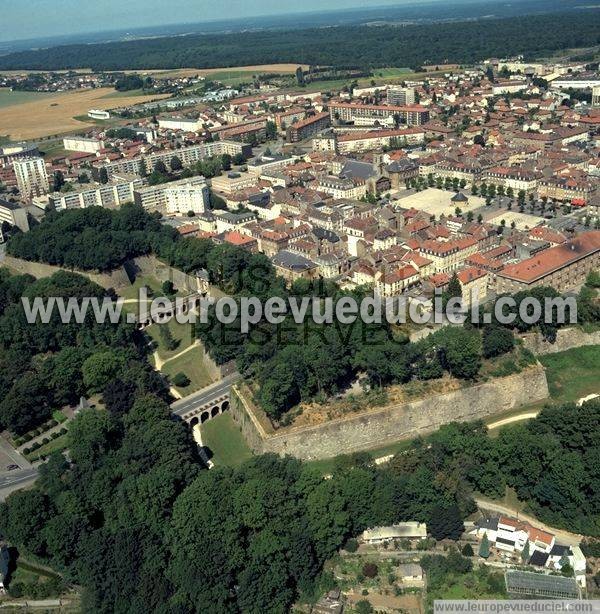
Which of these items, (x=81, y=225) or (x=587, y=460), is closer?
(x=587, y=460)

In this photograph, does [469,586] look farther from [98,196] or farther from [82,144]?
[82,144]

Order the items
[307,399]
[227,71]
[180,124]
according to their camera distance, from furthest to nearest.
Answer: [227,71] → [180,124] → [307,399]

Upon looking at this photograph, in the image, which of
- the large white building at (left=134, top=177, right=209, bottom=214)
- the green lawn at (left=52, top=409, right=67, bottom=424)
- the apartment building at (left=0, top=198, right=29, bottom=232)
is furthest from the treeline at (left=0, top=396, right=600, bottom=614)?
the apartment building at (left=0, top=198, right=29, bottom=232)

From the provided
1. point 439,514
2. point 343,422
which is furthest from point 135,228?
point 439,514

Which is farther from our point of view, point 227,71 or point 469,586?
point 227,71

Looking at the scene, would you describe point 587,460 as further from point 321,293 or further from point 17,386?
point 17,386

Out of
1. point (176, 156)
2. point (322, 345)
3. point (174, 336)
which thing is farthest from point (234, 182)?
point (322, 345)

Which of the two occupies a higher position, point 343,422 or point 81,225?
point 81,225
